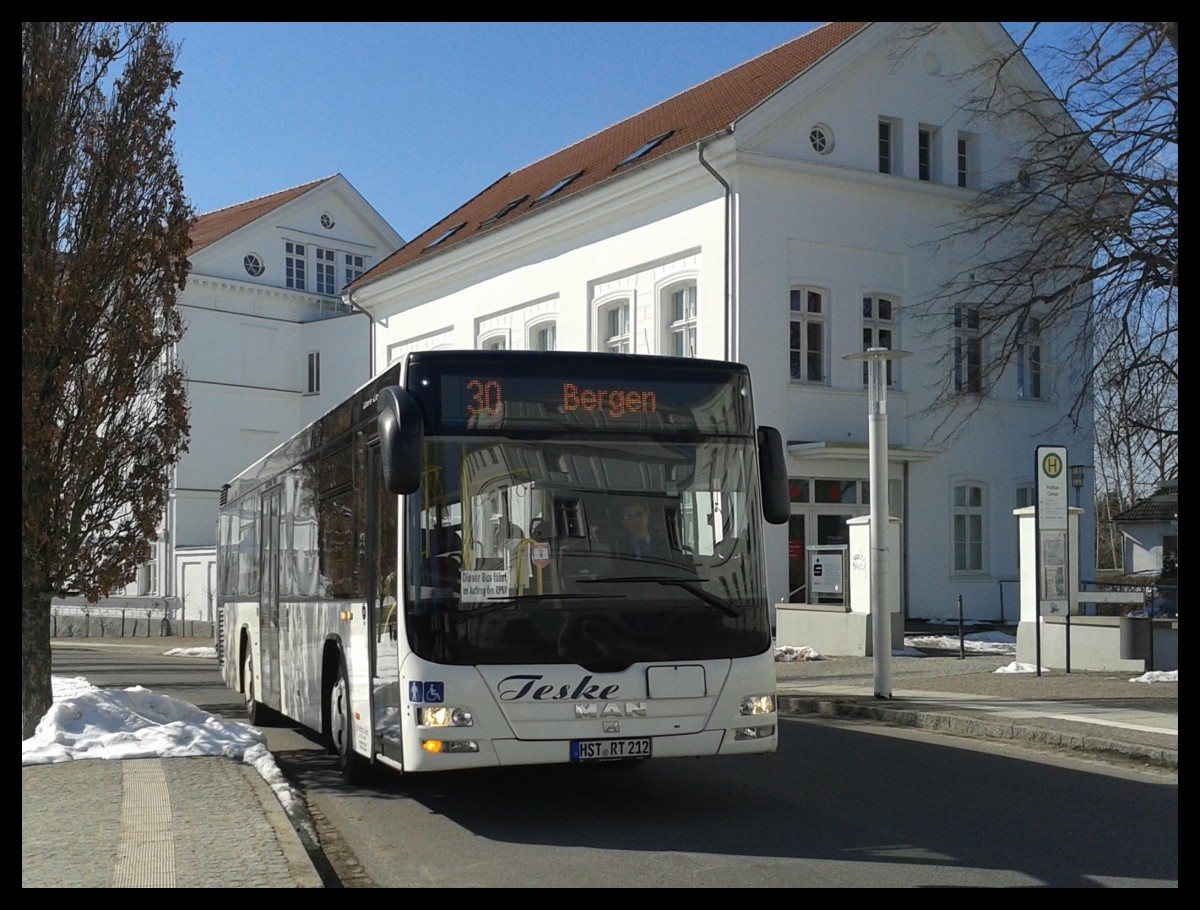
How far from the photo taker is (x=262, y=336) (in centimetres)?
5144

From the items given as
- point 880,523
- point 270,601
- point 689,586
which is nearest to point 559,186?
point 880,523

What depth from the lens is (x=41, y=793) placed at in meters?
9.23

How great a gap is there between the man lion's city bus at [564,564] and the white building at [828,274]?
19485 millimetres

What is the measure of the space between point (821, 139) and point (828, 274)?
9.59 ft

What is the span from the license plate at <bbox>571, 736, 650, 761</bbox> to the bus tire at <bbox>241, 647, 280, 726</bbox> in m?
7.55

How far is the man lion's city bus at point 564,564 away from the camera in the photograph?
848 cm

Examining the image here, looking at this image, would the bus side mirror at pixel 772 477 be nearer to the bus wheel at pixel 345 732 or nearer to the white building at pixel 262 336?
the bus wheel at pixel 345 732

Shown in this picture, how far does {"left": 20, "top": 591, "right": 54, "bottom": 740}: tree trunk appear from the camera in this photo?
42.0 ft

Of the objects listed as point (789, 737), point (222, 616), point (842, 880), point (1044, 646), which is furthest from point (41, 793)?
point (1044, 646)

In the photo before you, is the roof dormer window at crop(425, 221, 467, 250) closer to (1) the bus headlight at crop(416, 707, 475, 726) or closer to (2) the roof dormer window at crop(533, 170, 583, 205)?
(2) the roof dormer window at crop(533, 170, 583, 205)

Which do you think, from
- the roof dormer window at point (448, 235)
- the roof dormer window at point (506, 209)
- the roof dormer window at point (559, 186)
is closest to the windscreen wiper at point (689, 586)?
the roof dormer window at point (559, 186)

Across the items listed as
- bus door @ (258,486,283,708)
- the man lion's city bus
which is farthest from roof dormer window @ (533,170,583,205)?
the man lion's city bus

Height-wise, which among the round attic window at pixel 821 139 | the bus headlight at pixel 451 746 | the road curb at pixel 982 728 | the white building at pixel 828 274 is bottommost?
the road curb at pixel 982 728

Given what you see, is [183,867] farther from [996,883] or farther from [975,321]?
[975,321]
